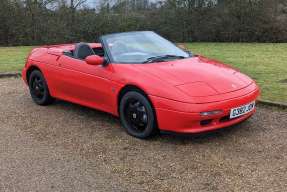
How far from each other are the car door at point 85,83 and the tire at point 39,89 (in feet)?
1.39

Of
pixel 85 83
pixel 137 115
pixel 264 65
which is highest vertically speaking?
pixel 85 83

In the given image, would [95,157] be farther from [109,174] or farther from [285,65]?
[285,65]

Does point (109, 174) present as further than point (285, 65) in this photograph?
No

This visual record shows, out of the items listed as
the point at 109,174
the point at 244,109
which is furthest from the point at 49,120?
the point at 244,109

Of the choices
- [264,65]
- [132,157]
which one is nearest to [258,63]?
[264,65]

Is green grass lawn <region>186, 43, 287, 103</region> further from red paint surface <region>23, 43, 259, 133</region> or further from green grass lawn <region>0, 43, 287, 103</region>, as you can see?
red paint surface <region>23, 43, 259, 133</region>

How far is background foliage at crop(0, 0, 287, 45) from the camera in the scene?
19.4 m

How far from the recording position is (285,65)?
11.5 m

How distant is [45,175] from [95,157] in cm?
68

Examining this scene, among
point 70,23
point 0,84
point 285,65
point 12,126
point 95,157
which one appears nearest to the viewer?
point 95,157

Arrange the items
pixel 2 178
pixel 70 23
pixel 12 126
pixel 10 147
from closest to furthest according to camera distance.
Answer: pixel 2 178
pixel 10 147
pixel 12 126
pixel 70 23

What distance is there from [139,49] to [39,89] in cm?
205

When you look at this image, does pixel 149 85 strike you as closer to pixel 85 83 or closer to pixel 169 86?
pixel 169 86

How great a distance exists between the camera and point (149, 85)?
5.63 metres
